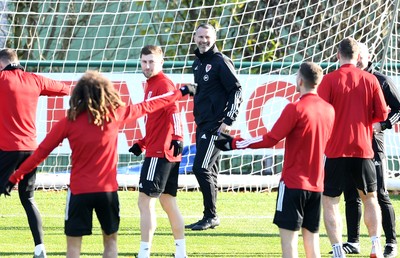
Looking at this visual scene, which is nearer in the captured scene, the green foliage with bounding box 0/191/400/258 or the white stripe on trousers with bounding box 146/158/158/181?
the white stripe on trousers with bounding box 146/158/158/181

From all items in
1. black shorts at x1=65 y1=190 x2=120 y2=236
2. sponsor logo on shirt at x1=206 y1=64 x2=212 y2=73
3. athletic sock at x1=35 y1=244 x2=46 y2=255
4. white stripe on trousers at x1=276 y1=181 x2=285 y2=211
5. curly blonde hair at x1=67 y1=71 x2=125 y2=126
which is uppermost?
sponsor logo on shirt at x1=206 y1=64 x2=212 y2=73

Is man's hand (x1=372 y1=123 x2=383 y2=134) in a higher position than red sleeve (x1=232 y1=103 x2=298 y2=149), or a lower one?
→ higher

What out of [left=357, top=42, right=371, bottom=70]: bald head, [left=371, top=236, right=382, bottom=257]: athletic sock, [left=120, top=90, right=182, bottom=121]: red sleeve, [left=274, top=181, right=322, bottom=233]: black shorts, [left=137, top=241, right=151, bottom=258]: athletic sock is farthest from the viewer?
[left=357, top=42, right=371, bottom=70]: bald head

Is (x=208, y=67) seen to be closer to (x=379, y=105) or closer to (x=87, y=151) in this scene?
(x=379, y=105)

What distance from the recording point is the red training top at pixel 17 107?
29.3 feet

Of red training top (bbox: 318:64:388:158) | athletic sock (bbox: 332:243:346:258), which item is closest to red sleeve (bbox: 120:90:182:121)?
red training top (bbox: 318:64:388:158)

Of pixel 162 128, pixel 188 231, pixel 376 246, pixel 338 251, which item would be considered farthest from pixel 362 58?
pixel 188 231

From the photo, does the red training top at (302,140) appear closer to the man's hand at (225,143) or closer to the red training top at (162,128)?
the man's hand at (225,143)

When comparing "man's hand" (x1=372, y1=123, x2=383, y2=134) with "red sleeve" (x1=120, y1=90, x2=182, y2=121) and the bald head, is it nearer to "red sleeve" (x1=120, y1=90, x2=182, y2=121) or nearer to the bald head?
the bald head

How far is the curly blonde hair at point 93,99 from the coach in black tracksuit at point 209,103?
12.5 ft

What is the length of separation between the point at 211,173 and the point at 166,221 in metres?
0.98

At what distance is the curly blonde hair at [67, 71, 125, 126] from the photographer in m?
6.92

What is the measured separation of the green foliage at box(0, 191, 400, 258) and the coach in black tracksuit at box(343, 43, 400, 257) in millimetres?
227

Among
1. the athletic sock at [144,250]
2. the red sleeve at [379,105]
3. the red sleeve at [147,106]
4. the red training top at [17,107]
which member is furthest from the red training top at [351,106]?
the red training top at [17,107]
